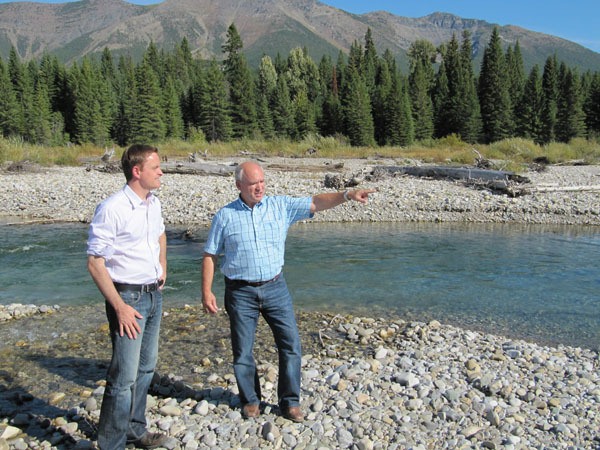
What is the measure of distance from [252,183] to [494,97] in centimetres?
6740

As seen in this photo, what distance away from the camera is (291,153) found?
129 ft

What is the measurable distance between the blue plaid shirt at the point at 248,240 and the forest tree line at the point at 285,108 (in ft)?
156

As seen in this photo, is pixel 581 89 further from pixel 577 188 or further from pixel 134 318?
pixel 134 318

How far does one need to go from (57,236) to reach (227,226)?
12.0 metres

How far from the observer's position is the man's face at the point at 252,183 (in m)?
4.36

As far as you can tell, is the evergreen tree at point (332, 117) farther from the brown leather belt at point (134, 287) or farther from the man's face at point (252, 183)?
the brown leather belt at point (134, 287)

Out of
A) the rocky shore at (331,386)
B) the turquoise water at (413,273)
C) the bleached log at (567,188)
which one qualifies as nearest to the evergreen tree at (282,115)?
the bleached log at (567,188)

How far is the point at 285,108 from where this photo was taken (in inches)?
2530

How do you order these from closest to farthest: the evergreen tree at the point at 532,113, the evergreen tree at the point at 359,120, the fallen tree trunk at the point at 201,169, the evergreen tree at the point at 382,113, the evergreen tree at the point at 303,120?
the fallen tree trunk at the point at 201,169 → the evergreen tree at the point at 359,120 → the evergreen tree at the point at 382,113 → the evergreen tree at the point at 532,113 → the evergreen tree at the point at 303,120

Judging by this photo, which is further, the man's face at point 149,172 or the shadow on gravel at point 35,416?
the shadow on gravel at point 35,416

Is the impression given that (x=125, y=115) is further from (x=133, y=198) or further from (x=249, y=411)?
(x=133, y=198)

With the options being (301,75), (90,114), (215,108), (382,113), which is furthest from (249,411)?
(301,75)

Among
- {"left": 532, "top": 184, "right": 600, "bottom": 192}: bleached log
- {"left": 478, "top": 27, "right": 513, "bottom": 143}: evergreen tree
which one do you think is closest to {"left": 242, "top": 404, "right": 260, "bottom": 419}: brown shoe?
{"left": 532, "top": 184, "right": 600, "bottom": 192}: bleached log

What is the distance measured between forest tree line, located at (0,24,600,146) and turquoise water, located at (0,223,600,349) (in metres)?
38.1
